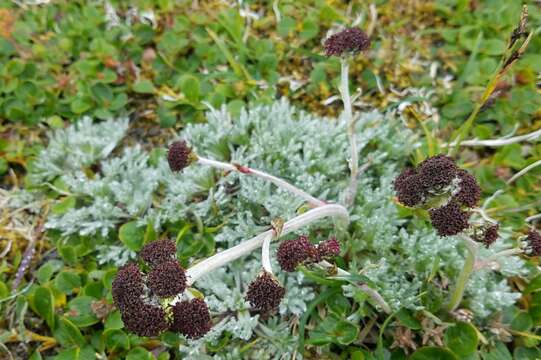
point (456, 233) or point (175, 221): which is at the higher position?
point (456, 233)

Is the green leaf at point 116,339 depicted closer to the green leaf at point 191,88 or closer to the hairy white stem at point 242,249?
the hairy white stem at point 242,249

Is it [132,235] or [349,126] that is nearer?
[349,126]

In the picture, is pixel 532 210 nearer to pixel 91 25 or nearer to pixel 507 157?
pixel 507 157

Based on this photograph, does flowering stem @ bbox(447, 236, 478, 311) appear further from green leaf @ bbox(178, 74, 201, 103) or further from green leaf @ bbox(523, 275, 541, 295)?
green leaf @ bbox(178, 74, 201, 103)

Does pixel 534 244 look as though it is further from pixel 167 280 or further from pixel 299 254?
pixel 167 280

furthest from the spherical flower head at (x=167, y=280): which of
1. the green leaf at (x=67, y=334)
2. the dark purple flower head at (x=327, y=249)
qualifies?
the green leaf at (x=67, y=334)

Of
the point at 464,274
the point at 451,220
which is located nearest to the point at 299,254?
the point at 451,220

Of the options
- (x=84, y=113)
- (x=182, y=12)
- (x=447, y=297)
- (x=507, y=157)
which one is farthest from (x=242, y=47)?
(x=447, y=297)
